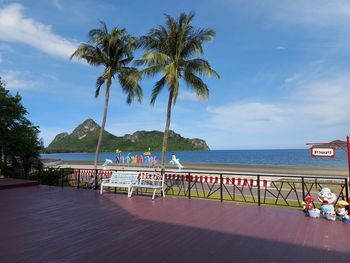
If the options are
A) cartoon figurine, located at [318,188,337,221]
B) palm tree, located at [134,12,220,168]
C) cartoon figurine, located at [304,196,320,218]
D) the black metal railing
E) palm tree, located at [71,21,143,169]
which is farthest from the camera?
palm tree, located at [71,21,143,169]

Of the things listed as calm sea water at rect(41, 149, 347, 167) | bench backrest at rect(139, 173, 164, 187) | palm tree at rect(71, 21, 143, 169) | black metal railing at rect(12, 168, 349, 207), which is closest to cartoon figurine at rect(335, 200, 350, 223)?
black metal railing at rect(12, 168, 349, 207)

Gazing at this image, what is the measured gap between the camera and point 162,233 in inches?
215

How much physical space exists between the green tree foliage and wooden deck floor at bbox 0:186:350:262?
7.76 meters

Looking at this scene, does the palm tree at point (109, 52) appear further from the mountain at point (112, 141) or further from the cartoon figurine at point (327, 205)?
the mountain at point (112, 141)

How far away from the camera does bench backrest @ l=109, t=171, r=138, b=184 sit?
987 centimetres

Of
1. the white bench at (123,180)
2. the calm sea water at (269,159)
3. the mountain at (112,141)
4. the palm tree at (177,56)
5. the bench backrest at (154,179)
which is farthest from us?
the mountain at (112,141)

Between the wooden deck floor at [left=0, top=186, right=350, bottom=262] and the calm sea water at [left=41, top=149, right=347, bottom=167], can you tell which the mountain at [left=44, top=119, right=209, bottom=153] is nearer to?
the calm sea water at [left=41, top=149, right=347, bottom=167]

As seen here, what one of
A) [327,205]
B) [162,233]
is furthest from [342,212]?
[162,233]

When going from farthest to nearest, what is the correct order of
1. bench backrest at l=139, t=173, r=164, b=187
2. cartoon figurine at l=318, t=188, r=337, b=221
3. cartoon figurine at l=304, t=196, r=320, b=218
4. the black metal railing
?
bench backrest at l=139, t=173, r=164, b=187 → the black metal railing → cartoon figurine at l=304, t=196, r=320, b=218 → cartoon figurine at l=318, t=188, r=337, b=221

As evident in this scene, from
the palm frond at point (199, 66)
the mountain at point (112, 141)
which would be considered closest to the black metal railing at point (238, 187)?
the palm frond at point (199, 66)

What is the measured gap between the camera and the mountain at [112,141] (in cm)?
15062

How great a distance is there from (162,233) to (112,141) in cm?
16328

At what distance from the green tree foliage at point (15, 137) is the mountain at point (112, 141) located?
123 metres

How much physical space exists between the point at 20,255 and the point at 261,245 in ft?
12.6
